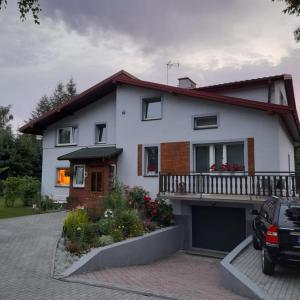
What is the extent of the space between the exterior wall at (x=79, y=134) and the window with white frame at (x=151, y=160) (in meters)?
2.36

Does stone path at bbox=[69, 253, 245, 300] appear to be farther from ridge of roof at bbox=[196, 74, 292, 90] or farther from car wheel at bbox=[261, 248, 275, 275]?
ridge of roof at bbox=[196, 74, 292, 90]

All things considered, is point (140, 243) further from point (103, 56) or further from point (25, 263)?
point (103, 56)

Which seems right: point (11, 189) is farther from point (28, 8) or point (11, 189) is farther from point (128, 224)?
point (28, 8)

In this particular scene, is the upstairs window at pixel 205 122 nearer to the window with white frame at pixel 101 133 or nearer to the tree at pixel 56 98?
the window with white frame at pixel 101 133

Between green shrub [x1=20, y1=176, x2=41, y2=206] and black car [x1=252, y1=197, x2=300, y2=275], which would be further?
green shrub [x1=20, y1=176, x2=41, y2=206]

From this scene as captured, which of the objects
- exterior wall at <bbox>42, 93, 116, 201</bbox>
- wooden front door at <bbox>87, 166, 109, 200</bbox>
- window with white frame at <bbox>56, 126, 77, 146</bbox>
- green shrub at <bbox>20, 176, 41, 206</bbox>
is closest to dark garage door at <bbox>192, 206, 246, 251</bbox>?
wooden front door at <bbox>87, 166, 109, 200</bbox>

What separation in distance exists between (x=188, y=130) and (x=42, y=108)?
4442 cm

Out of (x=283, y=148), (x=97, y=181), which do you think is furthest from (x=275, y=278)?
(x=97, y=181)

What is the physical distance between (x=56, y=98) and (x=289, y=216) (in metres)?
53.4

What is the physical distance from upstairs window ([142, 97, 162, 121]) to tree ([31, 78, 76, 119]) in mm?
39982

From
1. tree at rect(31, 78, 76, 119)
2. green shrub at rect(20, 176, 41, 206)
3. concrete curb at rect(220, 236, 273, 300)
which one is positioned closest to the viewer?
concrete curb at rect(220, 236, 273, 300)

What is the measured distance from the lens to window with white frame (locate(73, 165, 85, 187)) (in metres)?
19.5

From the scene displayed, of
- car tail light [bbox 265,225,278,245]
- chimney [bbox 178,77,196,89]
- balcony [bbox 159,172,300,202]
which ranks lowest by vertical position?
car tail light [bbox 265,225,278,245]

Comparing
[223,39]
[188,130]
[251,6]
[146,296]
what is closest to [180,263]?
[188,130]
